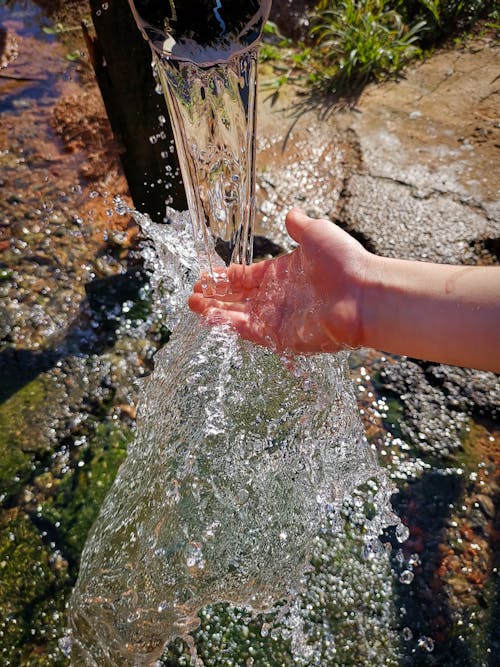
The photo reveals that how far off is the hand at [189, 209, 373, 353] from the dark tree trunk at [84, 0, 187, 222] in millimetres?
714

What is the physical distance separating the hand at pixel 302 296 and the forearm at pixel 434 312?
63 mm

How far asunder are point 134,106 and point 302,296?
1.17 m

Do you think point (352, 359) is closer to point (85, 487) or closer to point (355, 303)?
point (355, 303)

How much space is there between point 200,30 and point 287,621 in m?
1.85

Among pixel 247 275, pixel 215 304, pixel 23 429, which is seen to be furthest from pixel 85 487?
pixel 247 275

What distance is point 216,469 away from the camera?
2.15 metres

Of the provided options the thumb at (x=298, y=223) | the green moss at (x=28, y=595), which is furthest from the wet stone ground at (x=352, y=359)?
the thumb at (x=298, y=223)

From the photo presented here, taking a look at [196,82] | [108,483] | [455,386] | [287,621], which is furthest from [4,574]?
[455,386]

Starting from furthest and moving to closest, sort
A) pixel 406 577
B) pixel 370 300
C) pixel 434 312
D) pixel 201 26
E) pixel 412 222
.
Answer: pixel 412 222 < pixel 406 577 < pixel 370 300 < pixel 434 312 < pixel 201 26

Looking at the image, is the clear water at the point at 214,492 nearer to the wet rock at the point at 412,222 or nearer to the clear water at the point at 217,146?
the clear water at the point at 217,146

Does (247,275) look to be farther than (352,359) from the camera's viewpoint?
No

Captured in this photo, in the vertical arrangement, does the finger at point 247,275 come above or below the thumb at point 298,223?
below

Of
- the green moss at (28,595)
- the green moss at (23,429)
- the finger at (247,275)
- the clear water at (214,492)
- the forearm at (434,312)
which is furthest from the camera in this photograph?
the finger at (247,275)

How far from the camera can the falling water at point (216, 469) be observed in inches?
74.9
